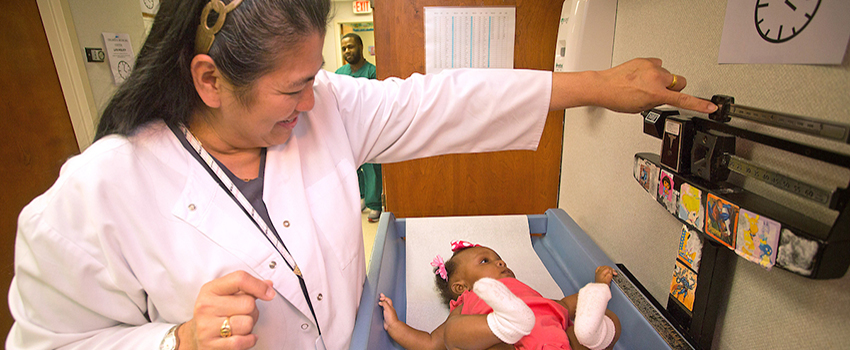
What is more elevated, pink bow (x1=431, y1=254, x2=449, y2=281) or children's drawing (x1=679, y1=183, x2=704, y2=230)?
children's drawing (x1=679, y1=183, x2=704, y2=230)

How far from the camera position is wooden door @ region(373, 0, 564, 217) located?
6.38 feet

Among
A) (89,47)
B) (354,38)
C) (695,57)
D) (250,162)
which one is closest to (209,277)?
(250,162)

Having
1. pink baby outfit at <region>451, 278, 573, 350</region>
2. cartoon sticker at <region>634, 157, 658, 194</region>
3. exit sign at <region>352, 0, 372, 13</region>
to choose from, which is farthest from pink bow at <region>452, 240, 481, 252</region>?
exit sign at <region>352, 0, 372, 13</region>

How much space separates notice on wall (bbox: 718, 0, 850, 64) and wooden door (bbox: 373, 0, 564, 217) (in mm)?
1117

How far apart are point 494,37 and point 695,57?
1062 millimetres

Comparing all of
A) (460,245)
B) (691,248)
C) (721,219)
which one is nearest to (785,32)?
(721,219)

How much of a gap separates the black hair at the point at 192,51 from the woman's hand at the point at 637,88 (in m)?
0.63

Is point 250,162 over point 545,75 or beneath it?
beneath

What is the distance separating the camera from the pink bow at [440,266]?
163 cm

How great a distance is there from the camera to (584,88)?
99 centimetres

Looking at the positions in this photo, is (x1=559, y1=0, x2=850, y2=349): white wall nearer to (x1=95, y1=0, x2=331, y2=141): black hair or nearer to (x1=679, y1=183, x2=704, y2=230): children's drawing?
(x1=679, y1=183, x2=704, y2=230): children's drawing

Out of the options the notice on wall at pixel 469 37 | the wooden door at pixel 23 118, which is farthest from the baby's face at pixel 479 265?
the wooden door at pixel 23 118

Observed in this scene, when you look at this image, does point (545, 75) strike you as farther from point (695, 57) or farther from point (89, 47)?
point (89, 47)

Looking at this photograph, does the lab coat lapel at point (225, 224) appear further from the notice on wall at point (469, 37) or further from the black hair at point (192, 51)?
the notice on wall at point (469, 37)
